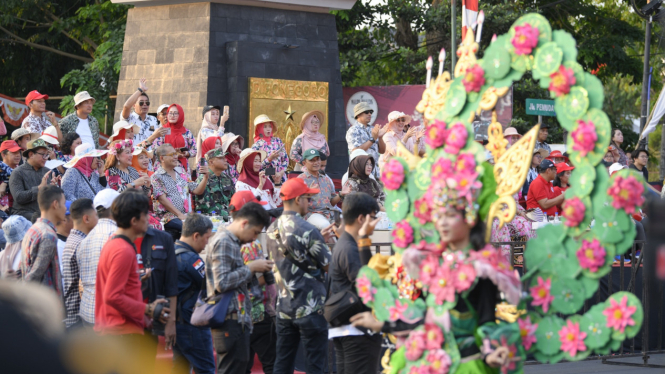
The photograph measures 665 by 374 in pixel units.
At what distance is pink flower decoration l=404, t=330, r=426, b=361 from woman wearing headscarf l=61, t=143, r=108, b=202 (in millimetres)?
5110

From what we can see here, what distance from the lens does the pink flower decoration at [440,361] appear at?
13.9ft

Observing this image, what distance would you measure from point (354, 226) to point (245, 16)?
30.8 ft

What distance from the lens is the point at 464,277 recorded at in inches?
166

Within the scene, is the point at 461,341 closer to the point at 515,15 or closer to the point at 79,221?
the point at 79,221

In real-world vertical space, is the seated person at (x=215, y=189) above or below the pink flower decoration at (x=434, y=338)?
above

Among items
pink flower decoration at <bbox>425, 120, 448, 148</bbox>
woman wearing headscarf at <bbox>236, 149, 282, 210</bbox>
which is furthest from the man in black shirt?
woman wearing headscarf at <bbox>236, 149, 282, 210</bbox>

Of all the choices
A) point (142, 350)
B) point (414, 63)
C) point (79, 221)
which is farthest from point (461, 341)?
point (414, 63)

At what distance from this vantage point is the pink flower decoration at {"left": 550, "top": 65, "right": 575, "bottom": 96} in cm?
428

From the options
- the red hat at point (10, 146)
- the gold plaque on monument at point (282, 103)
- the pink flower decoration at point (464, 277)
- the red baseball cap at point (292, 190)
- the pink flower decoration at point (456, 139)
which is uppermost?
the gold plaque on monument at point (282, 103)

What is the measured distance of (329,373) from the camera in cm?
805

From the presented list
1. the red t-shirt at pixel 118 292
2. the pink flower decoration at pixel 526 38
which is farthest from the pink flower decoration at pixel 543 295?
the red t-shirt at pixel 118 292

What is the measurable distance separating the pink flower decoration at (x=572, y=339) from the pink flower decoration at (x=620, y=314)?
16 cm

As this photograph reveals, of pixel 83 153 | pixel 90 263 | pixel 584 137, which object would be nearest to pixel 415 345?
pixel 584 137

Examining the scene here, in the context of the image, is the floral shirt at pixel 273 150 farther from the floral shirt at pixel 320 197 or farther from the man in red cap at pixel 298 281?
the man in red cap at pixel 298 281
